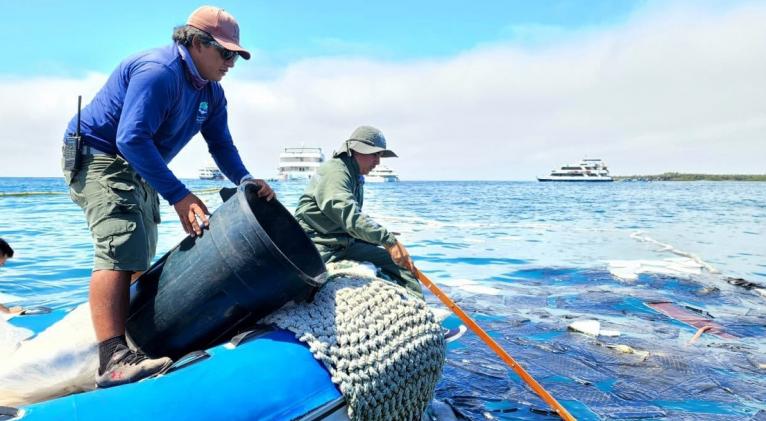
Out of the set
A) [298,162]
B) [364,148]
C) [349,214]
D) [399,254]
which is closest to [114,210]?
[349,214]

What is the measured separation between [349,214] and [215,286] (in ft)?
4.64

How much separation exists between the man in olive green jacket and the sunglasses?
142cm

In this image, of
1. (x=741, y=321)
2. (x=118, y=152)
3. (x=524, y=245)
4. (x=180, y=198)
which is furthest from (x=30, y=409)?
(x=524, y=245)

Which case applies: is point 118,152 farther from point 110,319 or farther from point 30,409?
point 30,409

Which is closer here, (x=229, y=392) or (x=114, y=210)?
(x=229, y=392)

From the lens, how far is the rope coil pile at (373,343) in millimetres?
2582

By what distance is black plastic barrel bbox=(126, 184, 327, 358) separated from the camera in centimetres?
249

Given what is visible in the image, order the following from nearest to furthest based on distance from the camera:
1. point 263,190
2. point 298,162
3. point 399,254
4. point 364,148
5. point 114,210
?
1. point 114,210
2. point 263,190
3. point 399,254
4. point 364,148
5. point 298,162

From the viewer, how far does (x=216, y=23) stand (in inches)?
104

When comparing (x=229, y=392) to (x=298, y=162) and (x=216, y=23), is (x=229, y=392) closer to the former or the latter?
(x=216, y=23)

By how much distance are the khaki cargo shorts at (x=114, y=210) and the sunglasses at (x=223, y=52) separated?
2.32ft

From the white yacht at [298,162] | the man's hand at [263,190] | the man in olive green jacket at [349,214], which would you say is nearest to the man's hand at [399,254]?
the man in olive green jacket at [349,214]

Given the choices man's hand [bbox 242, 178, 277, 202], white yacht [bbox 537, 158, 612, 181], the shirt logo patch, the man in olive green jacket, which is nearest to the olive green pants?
the man in olive green jacket

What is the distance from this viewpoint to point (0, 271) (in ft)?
30.2
